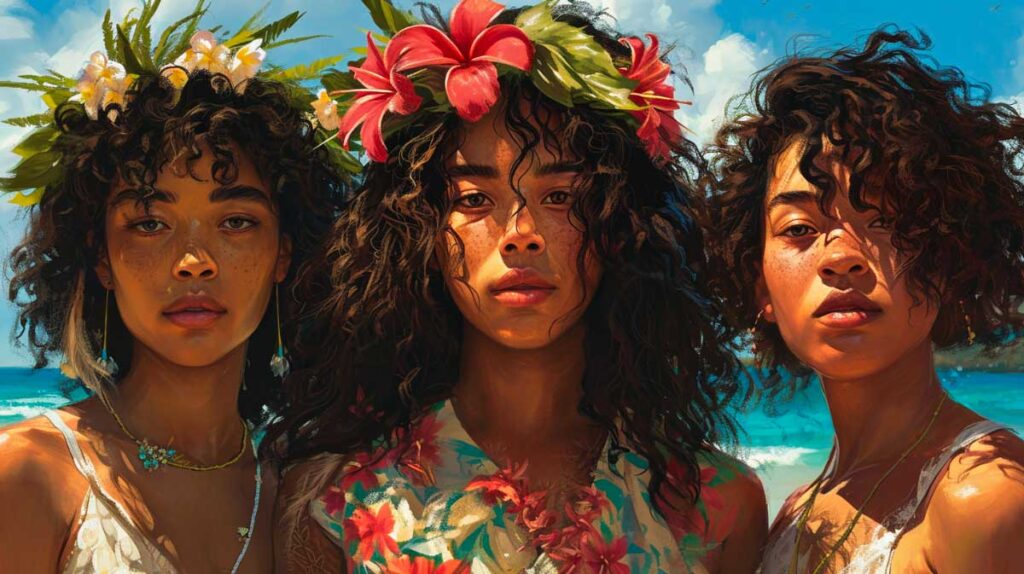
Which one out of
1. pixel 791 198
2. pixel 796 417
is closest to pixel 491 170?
pixel 791 198

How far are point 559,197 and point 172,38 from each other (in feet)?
4.87

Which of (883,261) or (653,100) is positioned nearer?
(883,261)

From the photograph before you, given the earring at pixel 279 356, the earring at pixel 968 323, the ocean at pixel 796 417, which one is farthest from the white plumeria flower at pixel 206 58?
the ocean at pixel 796 417

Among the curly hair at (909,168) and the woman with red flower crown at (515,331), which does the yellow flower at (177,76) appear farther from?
the curly hair at (909,168)

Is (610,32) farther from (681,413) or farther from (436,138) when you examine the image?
(681,413)

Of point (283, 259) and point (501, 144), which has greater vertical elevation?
point (501, 144)

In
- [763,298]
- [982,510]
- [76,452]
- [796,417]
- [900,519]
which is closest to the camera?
[982,510]

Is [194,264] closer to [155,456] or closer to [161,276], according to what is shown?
[161,276]

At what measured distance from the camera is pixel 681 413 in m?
3.80

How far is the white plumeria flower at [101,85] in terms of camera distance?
3.96 meters

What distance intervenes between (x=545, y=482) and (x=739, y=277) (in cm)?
89

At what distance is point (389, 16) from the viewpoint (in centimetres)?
387

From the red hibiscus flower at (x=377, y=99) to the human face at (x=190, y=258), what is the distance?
424 millimetres

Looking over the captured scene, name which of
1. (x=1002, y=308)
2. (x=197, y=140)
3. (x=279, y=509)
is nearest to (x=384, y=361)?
(x=279, y=509)
